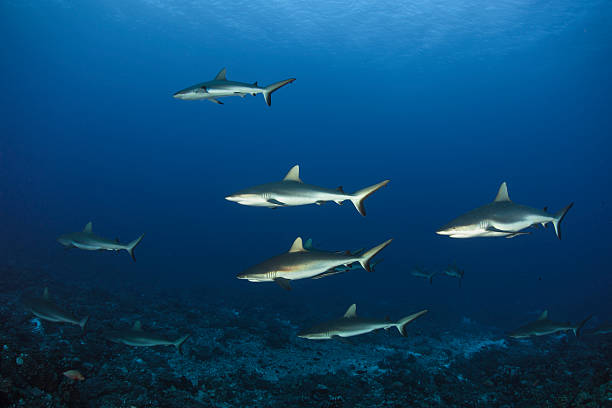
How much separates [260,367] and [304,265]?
5.84 metres

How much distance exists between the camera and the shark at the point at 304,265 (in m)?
5.46

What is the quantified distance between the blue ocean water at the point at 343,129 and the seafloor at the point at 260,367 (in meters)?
5.90

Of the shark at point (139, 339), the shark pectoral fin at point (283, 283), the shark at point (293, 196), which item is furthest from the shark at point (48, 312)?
the shark pectoral fin at point (283, 283)

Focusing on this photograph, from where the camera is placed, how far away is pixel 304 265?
5.49m

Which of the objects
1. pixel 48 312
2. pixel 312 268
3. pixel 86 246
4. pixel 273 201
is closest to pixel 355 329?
pixel 312 268

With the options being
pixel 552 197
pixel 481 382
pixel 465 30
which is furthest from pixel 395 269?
pixel 552 197

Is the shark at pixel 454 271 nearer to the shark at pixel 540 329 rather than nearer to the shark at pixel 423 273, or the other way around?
the shark at pixel 423 273

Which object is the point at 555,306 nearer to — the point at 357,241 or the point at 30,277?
the point at 30,277

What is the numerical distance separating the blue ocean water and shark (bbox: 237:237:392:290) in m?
13.5

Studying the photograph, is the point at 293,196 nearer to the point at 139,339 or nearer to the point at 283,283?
the point at 283,283

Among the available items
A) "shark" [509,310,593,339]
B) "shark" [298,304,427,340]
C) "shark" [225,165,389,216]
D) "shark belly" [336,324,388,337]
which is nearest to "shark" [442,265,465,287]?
"shark" [509,310,593,339]

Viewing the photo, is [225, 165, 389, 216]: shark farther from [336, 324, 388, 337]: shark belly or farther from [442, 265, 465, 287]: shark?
[442, 265, 465, 287]: shark

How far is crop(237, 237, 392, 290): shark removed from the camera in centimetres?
546

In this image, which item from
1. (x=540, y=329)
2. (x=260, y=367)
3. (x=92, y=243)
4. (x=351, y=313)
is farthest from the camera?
(x=260, y=367)
